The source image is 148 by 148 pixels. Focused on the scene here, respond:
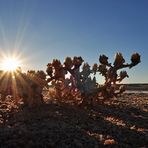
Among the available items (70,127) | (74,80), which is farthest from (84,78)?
(70,127)

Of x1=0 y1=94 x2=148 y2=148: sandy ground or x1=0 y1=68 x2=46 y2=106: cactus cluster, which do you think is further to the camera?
x1=0 y1=68 x2=46 y2=106: cactus cluster

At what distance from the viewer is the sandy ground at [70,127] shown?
8.82 m

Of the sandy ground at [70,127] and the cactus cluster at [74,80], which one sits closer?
the sandy ground at [70,127]

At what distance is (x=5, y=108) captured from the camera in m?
13.7

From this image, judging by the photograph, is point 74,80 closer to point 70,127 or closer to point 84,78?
point 84,78

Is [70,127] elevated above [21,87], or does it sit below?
below

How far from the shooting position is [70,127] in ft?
34.3

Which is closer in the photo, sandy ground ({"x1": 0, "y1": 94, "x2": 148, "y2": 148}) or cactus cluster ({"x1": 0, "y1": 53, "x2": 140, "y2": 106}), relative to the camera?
sandy ground ({"x1": 0, "y1": 94, "x2": 148, "y2": 148})

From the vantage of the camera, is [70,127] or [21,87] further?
[21,87]

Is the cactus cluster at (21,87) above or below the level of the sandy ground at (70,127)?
above

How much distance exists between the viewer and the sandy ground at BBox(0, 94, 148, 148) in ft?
28.9

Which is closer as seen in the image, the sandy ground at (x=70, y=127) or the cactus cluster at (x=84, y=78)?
the sandy ground at (x=70, y=127)

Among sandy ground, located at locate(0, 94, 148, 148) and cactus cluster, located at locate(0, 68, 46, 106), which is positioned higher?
cactus cluster, located at locate(0, 68, 46, 106)

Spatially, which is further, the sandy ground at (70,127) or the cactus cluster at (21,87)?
the cactus cluster at (21,87)
